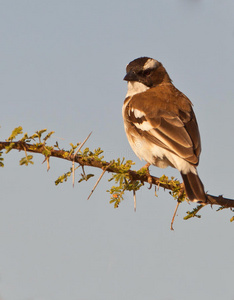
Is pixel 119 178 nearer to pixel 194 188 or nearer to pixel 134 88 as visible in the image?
pixel 194 188

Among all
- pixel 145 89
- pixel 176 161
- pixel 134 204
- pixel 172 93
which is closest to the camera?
pixel 134 204

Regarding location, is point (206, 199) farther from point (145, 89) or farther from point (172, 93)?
point (145, 89)

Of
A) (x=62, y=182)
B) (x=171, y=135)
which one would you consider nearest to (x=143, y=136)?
(x=171, y=135)

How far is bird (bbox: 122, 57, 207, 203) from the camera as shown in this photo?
5.12 m

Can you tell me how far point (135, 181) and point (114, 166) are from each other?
1.46 feet

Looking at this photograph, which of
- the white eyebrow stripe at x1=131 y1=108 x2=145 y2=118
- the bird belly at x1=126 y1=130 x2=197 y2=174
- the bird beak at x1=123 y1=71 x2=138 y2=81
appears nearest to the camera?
the bird belly at x1=126 y1=130 x2=197 y2=174

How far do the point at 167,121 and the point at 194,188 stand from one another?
3.96 feet

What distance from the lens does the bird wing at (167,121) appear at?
17.2 ft

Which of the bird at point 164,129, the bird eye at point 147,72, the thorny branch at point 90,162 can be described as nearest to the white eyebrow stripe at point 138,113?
the bird at point 164,129

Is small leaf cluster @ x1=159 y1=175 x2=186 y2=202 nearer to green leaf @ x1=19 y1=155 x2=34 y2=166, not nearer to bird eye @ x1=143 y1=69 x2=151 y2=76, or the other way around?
green leaf @ x1=19 y1=155 x2=34 y2=166

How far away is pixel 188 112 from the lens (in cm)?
604

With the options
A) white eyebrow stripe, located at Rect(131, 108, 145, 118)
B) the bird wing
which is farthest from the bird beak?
white eyebrow stripe, located at Rect(131, 108, 145, 118)

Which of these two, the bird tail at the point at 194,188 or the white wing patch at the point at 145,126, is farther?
the white wing patch at the point at 145,126

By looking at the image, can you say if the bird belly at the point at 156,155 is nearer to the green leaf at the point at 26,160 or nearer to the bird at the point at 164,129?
the bird at the point at 164,129
